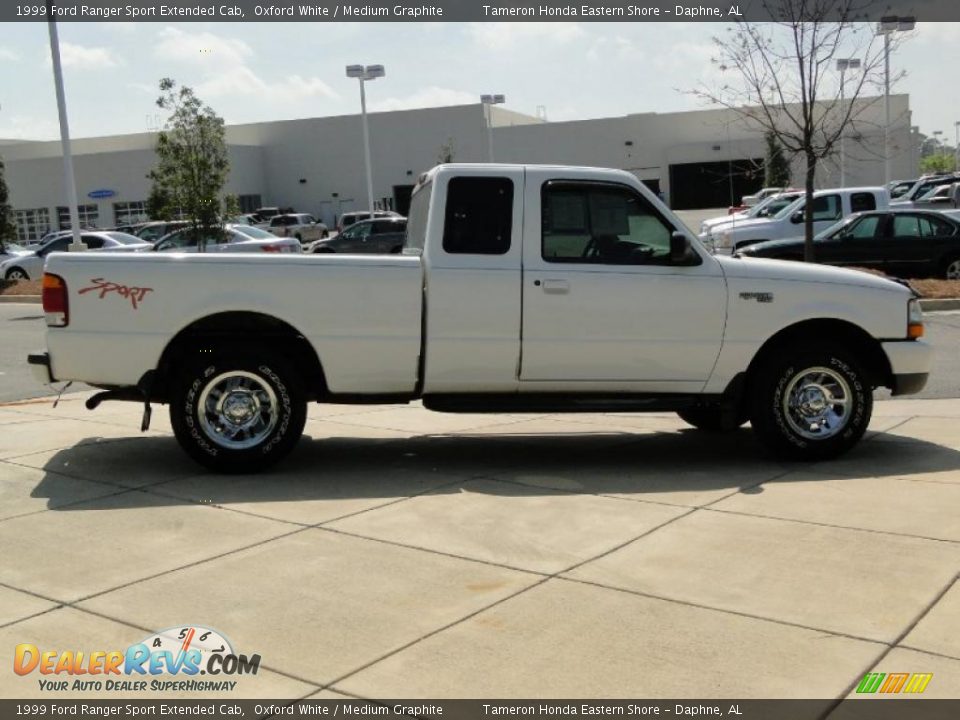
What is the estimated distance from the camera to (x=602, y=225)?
7465 mm

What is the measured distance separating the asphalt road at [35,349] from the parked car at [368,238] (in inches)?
487

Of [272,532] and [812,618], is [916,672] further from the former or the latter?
[272,532]

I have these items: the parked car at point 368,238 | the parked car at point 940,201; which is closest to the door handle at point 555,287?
the parked car at point 368,238

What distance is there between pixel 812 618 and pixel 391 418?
565 centimetres

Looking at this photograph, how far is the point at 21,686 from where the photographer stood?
13.3ft

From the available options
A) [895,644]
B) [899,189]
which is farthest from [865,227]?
[899,189]

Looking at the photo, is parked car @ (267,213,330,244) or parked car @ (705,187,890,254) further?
parked car @ (267,213,330,244)

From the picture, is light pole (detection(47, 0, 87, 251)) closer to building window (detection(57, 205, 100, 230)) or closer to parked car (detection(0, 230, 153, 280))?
parked car (detection(0, 230, 153, 280))

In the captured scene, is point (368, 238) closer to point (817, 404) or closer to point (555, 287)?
point (555, 287)

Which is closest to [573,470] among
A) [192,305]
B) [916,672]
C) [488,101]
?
[192,305]

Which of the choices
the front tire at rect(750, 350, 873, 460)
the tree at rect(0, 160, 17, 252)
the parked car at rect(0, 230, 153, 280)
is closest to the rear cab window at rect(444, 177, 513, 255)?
the front tire at rect(750, 350, 873, 460)

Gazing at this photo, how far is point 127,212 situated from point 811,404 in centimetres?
6499

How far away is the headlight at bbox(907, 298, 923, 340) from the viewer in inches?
302

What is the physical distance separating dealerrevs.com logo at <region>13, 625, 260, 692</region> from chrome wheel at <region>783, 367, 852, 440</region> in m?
4.51
